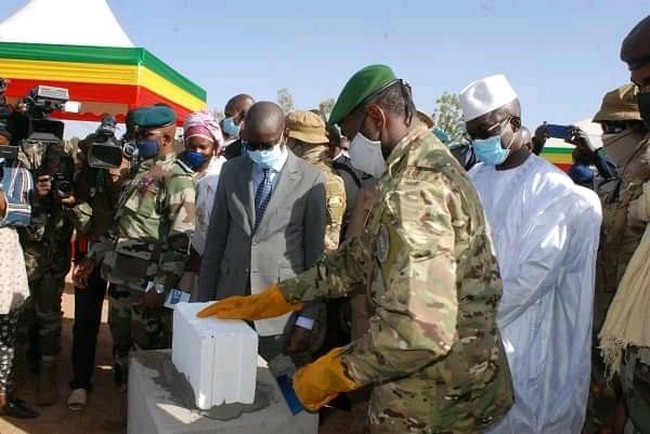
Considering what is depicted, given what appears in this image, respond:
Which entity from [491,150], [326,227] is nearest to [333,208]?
[326,227]

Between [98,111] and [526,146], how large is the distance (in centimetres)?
699

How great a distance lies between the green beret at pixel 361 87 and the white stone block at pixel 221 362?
27.5 inches

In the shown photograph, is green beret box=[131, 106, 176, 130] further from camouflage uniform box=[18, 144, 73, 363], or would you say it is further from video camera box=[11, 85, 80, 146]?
camouflage uniform box=[18, 144, 73, 363]

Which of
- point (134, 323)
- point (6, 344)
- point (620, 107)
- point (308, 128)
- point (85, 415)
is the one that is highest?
point (620, 107)

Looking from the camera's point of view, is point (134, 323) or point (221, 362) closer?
point (221, 362)

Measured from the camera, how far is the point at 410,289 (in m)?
1.40

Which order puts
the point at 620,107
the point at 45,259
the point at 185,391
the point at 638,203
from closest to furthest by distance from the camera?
the point at 185,391
the point at 638,203
the point at 620,107
the point at 45,259

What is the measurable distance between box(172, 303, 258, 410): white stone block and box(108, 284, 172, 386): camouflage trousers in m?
1.65

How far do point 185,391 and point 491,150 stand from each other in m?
1.50

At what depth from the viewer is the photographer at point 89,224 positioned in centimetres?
388

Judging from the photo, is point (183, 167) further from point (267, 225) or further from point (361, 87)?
point (361, 87)

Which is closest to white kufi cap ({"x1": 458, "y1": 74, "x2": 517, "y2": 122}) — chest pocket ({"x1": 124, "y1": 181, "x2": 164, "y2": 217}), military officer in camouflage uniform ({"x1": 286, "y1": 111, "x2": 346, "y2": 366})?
military officer in camouflage uniform ({"x1": 286, "y1": 111, "x2": 346, "y2": 366})

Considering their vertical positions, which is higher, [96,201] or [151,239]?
[96,201]

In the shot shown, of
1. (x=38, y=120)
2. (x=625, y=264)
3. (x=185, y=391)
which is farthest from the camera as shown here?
(x=38, y=120)
